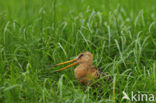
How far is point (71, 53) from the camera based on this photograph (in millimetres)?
4109

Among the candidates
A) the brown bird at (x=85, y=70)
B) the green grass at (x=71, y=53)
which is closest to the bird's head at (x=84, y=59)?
the brown bird at (x=85, y=70)

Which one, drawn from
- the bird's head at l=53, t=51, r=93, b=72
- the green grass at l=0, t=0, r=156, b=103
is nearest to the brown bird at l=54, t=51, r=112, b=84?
the bird's head at l=53, t=51, r=93, b=72

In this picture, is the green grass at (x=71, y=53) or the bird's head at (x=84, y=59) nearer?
the green grass at (x=71, y=53)

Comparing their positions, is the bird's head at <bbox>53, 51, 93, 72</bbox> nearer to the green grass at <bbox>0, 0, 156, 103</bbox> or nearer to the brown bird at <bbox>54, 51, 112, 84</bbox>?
the brown bird at <bbox>54, 51, 112, 84</bbox>

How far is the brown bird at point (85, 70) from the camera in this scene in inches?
141

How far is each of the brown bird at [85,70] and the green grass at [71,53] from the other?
0.12m

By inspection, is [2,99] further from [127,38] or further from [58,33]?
[127,38]

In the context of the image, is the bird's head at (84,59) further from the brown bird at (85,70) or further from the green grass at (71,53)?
the green grass at (71,53)

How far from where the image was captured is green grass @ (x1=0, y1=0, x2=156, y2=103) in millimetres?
3201

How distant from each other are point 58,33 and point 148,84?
1.53 m

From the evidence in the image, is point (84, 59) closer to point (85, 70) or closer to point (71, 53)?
point (85, 70)

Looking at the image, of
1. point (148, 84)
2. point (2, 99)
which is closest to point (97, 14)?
point (148, 84)

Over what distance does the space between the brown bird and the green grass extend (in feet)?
0.38

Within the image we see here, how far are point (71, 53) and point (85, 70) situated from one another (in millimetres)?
521
